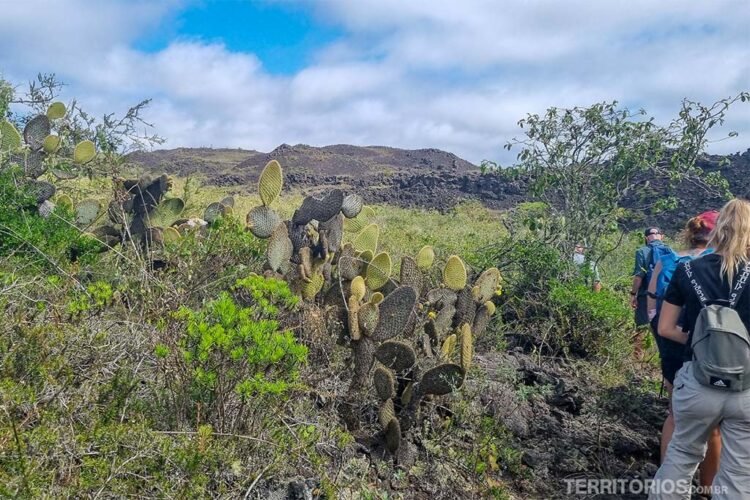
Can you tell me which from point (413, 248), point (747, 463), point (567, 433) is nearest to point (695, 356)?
point (747, 463)

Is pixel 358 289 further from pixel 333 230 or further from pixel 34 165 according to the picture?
pixel 34 165

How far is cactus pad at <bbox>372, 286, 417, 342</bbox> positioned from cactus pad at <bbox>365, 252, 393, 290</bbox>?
0.84m

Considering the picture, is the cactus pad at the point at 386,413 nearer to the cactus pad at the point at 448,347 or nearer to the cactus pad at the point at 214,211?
the cactus pad at the point at 448,347

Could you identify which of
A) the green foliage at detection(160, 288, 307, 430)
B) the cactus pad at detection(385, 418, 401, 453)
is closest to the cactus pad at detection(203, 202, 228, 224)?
the green foliage at detection(160, 288, 307, 430)

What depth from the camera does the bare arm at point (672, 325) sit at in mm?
2635

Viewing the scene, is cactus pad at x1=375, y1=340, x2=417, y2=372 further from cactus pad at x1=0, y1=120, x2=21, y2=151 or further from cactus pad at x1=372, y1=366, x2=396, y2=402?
cactus pad at x1=0, y1=120, x2=21, y2=151

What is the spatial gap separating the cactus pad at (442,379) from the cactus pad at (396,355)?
0.46ft

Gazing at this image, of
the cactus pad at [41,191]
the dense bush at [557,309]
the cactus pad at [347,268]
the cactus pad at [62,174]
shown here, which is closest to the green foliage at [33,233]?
the cactus pad at [41,191]

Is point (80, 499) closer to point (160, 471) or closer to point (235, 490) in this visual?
point (160, 471)

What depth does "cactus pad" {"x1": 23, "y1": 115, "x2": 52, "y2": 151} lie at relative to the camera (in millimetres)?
6320

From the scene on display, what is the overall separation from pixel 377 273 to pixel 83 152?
13.4 feet

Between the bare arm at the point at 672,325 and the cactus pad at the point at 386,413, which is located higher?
the bare arm at the point at 672,325

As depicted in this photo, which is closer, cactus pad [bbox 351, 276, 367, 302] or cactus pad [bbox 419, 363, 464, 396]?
cactus pad [bbox 419, 363, 464, 396]

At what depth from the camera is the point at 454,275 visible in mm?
4520
